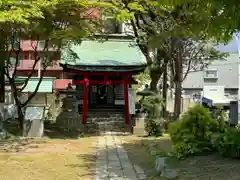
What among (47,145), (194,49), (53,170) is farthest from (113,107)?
(53,170)

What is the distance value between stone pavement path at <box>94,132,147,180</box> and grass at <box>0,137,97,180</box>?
23 centimetres

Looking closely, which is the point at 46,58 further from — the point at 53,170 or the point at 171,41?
the point at 53,170

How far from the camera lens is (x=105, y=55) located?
2180cm

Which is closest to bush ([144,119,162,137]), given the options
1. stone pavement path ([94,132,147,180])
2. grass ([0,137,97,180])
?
stone pavement path ([94,132,147,180])

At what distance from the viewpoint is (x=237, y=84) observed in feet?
125

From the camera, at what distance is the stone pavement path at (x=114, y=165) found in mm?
8072

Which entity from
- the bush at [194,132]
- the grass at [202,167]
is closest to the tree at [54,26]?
the bush at [194,132]

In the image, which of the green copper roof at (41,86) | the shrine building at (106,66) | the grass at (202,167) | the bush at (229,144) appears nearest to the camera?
the grass at (202,167)

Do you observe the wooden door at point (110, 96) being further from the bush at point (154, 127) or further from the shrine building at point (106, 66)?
the bush at point (154, 127)

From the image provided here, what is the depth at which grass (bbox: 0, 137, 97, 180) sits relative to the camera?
26.7 ft

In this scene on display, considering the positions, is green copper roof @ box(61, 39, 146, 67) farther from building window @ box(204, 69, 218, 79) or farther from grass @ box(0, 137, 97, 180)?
building window @ box(204, 69, 218, 79)

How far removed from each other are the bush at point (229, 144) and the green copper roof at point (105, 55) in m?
11.3

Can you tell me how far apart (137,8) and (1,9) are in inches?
210

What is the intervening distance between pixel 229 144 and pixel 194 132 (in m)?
1.65
